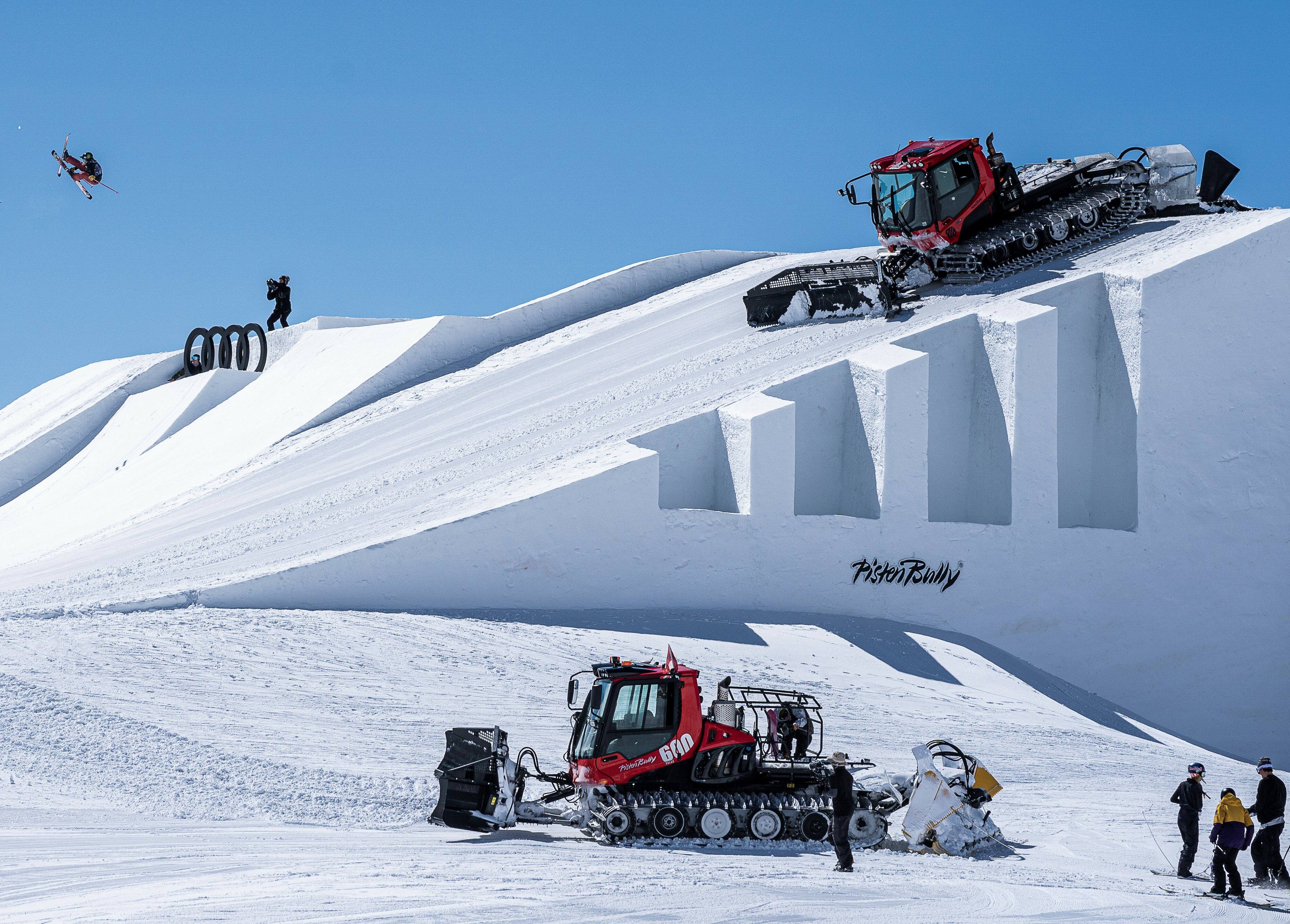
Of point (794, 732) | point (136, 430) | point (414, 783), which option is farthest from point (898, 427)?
point (136, 430)

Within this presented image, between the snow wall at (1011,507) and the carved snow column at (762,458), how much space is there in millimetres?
34

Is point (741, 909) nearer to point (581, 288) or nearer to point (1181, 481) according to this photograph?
point (1181, 481)

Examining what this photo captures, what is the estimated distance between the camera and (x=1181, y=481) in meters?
19.0

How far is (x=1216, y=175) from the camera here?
23047 millimetres

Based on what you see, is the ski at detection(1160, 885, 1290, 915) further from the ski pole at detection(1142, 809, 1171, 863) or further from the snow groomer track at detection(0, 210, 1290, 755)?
the snow groomer track at detection(0, 210, 1290, 755)

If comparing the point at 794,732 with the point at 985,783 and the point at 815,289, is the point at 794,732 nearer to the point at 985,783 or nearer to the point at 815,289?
the point at 985,783

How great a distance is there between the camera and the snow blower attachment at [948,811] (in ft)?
31.0

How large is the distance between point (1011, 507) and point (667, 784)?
9.71m

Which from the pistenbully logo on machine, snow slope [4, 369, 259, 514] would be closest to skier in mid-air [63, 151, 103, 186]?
snow slope [4, 369, 259, 514]

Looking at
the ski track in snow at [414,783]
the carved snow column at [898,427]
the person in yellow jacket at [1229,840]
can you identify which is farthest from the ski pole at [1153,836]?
the carved snow column at [898,427]

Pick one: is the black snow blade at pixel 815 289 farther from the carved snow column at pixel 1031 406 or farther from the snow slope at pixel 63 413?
the snow slope at pixel 63 413

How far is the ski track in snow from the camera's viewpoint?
732cm

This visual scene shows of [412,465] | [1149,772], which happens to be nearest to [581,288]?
[412,465]

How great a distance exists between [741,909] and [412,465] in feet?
40.2
